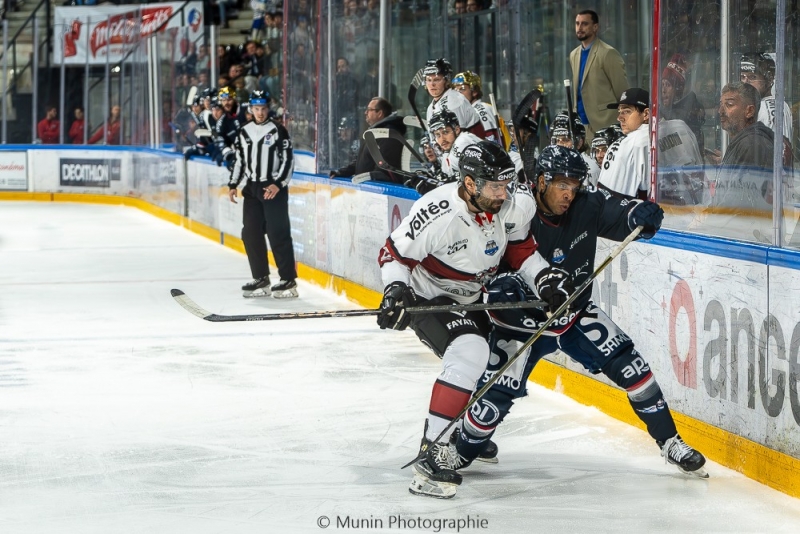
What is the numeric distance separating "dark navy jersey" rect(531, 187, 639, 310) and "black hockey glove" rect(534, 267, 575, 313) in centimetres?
18

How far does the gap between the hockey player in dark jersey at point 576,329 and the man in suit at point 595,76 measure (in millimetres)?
3084

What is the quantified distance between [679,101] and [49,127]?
14.5 m

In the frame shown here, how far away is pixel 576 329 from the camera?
168 inches

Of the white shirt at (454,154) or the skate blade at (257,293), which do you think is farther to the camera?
the skate blade at (257,293)

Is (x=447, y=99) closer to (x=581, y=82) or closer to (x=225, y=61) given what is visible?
(x=581, y=82)

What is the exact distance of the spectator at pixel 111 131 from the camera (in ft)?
58.6

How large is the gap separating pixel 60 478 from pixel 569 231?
1.94 m

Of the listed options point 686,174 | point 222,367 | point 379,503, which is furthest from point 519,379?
point 222,367

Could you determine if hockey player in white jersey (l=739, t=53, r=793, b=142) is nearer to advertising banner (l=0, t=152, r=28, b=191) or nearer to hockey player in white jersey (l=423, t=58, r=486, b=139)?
hockey player in white jersey (l=423, t=58, r=486, b=139)

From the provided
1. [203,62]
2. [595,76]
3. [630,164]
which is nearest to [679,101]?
[630,164]

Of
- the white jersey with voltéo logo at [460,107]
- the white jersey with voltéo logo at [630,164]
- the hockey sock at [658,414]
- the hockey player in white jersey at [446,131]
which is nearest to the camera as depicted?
the hockey sock at [658,414]

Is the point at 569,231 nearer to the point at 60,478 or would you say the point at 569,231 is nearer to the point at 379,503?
the point at 379,503

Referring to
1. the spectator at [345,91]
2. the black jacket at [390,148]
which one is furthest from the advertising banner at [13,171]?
the black jacket at [390,148]

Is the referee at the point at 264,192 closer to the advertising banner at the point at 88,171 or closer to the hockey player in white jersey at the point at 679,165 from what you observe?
the hockey player in white jersey at the point at 679,165
